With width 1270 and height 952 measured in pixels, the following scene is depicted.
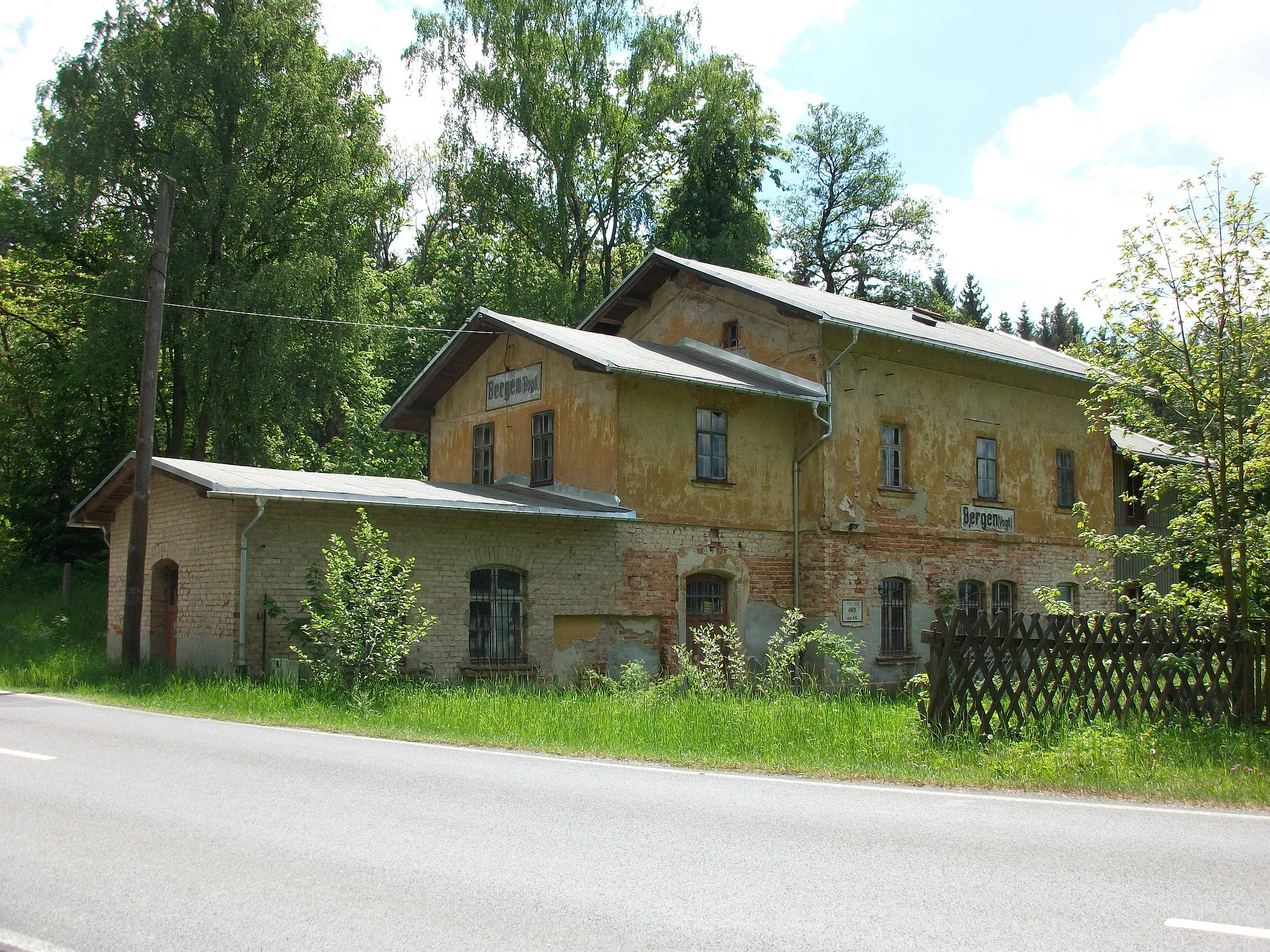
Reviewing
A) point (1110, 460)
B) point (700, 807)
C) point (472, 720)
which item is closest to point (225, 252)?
point (472, 720)

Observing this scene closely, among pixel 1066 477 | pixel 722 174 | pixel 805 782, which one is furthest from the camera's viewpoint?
pixel 722 174

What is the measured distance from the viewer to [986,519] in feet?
78.9

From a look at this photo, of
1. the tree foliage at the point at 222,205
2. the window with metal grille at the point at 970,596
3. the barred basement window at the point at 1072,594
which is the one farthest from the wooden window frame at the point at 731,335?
the tree foliage at the point at 222,205

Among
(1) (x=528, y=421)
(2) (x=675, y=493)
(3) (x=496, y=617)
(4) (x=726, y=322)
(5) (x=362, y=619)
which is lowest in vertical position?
(3) (x=496, y=617)

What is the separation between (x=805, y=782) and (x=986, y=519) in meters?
16.2

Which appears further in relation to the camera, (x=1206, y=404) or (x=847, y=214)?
(x=847, y=214)

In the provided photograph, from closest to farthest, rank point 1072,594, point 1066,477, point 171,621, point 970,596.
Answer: point 171,621, point 970,596, point 1066,477, point 1072,594

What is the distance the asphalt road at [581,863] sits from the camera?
15.5 ft

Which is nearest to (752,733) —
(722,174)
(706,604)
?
(706,604)

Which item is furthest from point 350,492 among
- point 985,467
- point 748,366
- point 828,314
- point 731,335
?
point 985,467

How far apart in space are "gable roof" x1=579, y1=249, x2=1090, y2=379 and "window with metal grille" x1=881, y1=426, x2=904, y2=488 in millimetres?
1833

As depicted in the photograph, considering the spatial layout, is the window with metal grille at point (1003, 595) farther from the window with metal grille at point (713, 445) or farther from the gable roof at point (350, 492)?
the gable roof at point (350, 492)

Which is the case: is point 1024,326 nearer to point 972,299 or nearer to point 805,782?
point 972,299

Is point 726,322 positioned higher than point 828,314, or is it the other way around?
point 726,322
